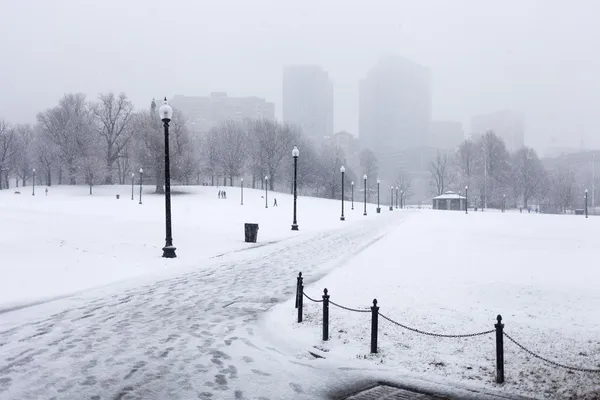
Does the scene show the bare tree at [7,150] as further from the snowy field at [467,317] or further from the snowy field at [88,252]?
the snowy field at [467,317]

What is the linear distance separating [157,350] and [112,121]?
90708mm

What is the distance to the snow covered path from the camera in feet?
21.5

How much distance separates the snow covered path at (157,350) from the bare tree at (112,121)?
82624 mm

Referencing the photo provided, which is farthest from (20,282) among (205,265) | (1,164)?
(1,164)

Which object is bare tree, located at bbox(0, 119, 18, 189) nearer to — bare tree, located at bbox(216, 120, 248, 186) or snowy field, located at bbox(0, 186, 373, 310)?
bare tree, located at bbox(216, 120, 248, 186)

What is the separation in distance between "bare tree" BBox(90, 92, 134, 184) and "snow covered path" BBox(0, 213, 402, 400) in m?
82.6

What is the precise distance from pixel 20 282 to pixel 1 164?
89984mm

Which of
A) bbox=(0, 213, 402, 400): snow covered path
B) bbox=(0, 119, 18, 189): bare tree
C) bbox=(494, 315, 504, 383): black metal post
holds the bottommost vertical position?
bbox=(0, 213, 402, 400): snow covered path

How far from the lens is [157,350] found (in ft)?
26.7

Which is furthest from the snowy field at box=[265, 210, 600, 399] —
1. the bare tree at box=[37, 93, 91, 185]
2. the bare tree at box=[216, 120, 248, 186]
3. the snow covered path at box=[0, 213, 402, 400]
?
the bare tree at box=[216, 120, 248, 186]

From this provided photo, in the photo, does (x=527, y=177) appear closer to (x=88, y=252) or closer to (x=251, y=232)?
(x=251, y=232)

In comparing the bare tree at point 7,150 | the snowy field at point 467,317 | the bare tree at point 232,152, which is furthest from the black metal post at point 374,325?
the bare tree at point 7,150

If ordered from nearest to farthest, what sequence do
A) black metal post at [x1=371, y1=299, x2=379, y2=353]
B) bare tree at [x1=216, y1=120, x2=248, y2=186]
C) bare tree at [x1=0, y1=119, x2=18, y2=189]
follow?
1. black metal post at [x1=371, y1=299, x2=379, y2=353]
2. bare tree at [x1=0, y1=119, x2=18, y2=189]
3. bare tree at [x1=216, y1=120, x2=248, y2=186]

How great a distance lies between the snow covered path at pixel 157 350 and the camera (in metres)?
6.56
